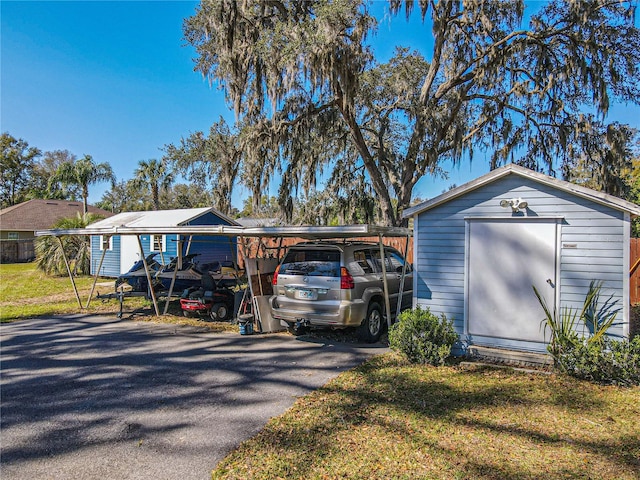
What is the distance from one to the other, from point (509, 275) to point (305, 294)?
3280mm

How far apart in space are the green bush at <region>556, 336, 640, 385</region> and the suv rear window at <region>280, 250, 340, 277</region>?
3529 mm

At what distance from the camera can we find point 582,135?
1245cm

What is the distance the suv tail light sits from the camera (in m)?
6.90

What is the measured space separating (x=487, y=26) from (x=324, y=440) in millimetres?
11275

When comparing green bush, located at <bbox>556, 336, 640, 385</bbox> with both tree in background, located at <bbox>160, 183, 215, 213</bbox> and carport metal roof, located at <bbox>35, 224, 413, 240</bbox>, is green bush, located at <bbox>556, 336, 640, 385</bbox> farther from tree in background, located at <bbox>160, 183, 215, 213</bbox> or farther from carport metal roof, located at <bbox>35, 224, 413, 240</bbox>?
tree in background, located at <bbox>160, 183, 215, 213</bbox>

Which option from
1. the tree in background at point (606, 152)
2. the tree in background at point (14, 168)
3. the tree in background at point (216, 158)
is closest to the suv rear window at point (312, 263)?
the tree in background at point (216, 158)

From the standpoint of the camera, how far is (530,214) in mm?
6164

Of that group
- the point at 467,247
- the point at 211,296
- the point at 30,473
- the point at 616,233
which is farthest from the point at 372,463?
the point at 211,296

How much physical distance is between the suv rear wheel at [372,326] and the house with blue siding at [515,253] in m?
0.89

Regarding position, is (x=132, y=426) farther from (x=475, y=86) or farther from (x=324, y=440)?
(x=475, y=86)

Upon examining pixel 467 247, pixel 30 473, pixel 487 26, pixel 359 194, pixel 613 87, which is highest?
pixel 487 26

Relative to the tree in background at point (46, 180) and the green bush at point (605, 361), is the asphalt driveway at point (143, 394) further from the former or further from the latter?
the tree in background at point (46, 180)

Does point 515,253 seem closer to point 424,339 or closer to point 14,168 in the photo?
point 424,339

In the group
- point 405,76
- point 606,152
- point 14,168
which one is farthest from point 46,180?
point 606,152
